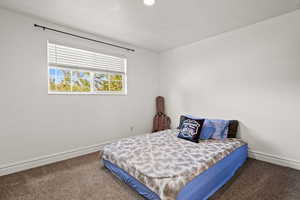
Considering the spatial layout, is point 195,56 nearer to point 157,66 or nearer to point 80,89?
point 157,66

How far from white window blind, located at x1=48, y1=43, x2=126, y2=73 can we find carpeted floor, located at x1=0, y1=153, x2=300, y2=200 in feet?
6.11

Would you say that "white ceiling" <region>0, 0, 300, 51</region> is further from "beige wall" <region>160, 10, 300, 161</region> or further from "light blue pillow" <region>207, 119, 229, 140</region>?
"light blue pillow" <region>207, 119, 229, 140</region>

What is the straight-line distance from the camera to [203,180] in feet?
5.28

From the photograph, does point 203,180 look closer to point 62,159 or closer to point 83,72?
point 62,159

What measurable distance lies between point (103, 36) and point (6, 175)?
9.53 feet

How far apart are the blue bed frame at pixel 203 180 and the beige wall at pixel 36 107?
102cm

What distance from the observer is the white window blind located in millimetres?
2620

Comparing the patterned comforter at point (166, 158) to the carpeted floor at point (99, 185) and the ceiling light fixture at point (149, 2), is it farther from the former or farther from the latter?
the ceiling light fixture at point (149, 2)

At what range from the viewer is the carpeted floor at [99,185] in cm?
169

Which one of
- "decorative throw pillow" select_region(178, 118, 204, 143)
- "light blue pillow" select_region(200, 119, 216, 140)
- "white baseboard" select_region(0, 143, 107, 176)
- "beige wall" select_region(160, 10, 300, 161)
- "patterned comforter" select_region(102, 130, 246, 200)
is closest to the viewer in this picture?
"patterned comforter" select_region(102, 130, 246, 200)

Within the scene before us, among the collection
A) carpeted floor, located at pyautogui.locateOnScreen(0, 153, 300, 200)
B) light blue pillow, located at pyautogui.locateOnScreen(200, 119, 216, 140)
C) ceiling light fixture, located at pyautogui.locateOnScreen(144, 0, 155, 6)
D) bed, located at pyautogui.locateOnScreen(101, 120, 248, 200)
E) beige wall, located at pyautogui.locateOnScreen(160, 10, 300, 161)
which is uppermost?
ceiling light fixture, located at pyautogui.locateOnScreen(144, 0, 155, 6)

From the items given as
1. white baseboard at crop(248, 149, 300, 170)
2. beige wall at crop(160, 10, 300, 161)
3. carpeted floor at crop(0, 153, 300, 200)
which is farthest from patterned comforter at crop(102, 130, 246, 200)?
beige wall at crop(160, 10, 300, 161)

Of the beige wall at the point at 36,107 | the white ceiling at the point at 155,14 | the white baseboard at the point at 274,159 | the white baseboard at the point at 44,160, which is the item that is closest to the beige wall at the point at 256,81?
the white baseboard at the point at 274,159

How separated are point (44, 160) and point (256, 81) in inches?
158
